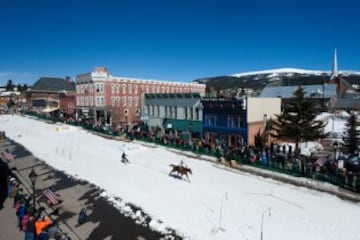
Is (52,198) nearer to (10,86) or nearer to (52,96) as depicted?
(52,96)

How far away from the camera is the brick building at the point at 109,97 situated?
55000 millimetres

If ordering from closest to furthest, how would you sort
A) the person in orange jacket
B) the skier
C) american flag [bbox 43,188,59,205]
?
the person in orange jacket
american flag [bbox 43,188,59,205]
the skier

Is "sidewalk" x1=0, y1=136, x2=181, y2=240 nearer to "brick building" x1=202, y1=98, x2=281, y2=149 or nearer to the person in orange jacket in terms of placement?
the person in orange jacket

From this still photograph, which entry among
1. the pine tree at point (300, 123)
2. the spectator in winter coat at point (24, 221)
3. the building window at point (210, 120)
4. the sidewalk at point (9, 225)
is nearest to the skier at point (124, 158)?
the sidewalk at point (9, 225)

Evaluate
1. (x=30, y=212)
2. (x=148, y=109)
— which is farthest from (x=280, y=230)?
(x=148, y=109)

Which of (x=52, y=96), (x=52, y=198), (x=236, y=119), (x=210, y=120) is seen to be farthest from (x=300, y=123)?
(x=52, y=96)

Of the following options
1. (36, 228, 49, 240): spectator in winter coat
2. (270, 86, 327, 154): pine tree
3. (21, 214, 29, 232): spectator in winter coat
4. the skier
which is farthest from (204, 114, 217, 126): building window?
(36, 228, 49, 240): spectator in winter coat

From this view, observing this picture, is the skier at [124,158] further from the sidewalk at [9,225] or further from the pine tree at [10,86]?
the pine tree at [10,86]

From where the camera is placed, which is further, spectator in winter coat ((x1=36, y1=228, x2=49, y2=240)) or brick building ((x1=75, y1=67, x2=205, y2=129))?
brick building ((x1=75, y1=67, x2=205, y2=129))

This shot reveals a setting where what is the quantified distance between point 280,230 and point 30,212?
13.9m

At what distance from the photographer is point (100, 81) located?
2163 inches

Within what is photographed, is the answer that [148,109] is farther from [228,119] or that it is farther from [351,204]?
[351,204]

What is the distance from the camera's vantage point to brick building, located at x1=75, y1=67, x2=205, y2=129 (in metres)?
55.0

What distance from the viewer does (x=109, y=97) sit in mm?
55156
